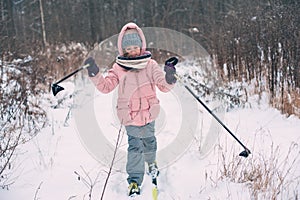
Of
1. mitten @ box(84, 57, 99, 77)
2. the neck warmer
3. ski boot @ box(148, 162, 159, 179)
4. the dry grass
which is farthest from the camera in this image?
ski boot @ box(148, 162, 159, 179)

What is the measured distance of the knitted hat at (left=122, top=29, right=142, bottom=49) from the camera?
2799 mm

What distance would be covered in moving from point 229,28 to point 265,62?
1.68 metres

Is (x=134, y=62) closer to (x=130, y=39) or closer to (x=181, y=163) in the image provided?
(x=130, y=39)

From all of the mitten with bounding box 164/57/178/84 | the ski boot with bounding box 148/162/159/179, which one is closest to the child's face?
the mitten with bounding box 164/57/178/84

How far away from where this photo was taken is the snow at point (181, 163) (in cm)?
263

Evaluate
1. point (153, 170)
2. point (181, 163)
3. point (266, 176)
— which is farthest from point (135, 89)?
point (266, 176)

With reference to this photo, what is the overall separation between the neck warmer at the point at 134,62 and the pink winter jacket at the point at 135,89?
5cm

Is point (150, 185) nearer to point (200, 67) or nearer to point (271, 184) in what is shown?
point (271, 184)

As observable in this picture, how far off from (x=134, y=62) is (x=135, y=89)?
0.20 meters

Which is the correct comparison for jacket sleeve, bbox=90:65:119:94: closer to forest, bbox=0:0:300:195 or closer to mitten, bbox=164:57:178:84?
mitten, bbox=164:57:178:84

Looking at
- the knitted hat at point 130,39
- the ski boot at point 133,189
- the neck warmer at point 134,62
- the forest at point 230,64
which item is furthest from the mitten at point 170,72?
the forest at point 230,64

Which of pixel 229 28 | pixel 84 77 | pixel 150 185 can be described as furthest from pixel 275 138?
pixel 84 77

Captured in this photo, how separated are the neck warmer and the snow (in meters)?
0.84

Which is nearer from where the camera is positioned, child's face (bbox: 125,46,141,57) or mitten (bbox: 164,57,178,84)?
mitten (bbox: 164,57,178,84)
